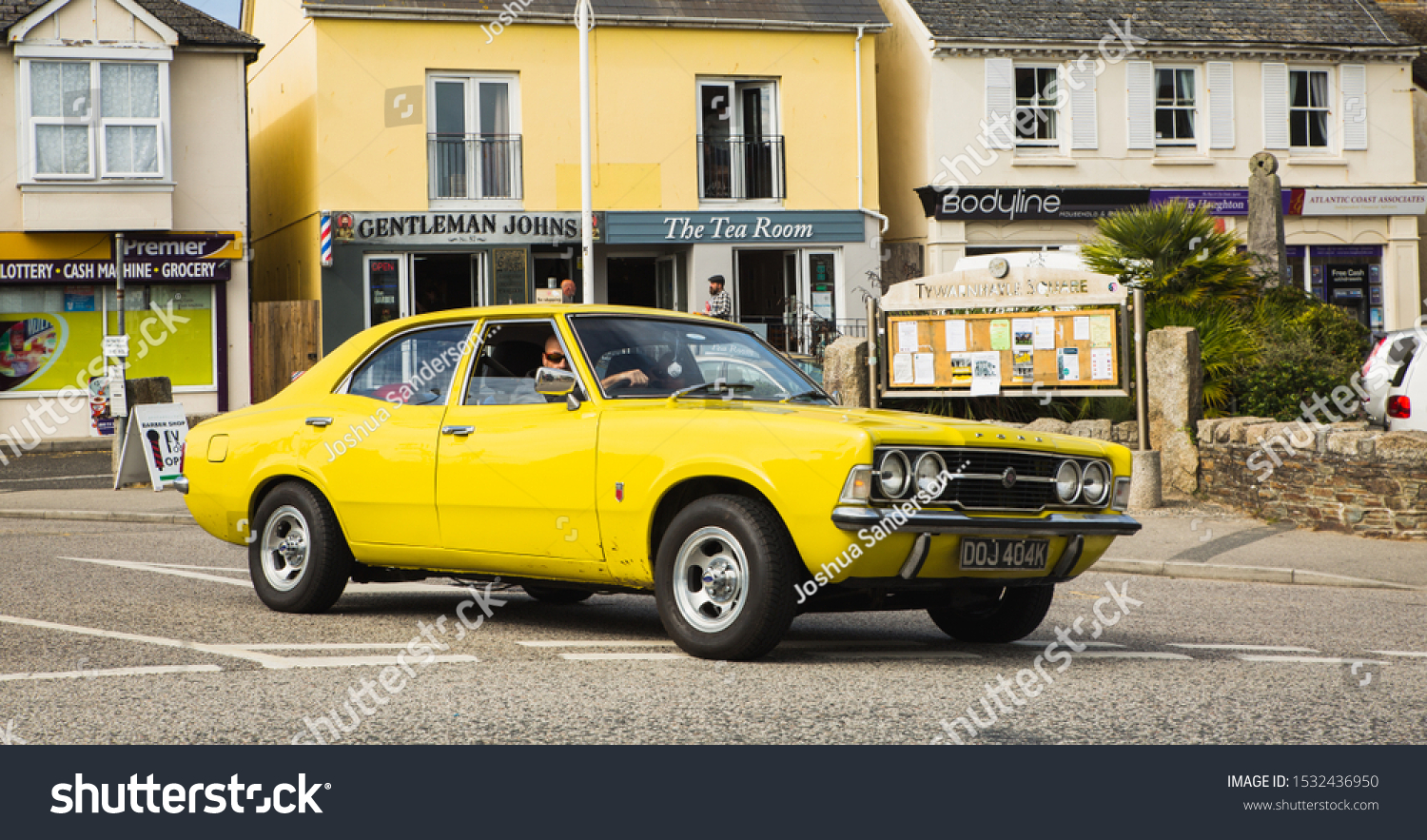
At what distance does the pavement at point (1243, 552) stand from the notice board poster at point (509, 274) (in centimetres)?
1315

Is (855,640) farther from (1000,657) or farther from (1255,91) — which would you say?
(1255,91)

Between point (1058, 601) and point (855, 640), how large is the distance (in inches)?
99.1

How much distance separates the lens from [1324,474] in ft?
44.5

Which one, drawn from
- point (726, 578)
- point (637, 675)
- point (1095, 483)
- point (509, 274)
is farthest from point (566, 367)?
point (509, 274)

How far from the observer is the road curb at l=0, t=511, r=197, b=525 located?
51.6 feet

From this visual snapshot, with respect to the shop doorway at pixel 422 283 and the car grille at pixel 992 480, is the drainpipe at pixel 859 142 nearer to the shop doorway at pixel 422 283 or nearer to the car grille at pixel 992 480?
the shop doorway at pixel 422 283

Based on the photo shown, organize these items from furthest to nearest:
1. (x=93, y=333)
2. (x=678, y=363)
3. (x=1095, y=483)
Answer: (x=93, y=333) < (x=678, y=363) < (x=1095, y=483)

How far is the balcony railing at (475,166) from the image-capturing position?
28.2 meters

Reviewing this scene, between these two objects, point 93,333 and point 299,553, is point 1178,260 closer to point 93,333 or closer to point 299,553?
point 299,553

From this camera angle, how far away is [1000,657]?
7.19 metres

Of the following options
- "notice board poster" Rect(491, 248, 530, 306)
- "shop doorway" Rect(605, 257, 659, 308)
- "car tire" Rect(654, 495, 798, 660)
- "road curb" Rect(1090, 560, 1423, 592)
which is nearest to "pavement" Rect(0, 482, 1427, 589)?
"road curb" Rect(1090, 560, 1423, 592)

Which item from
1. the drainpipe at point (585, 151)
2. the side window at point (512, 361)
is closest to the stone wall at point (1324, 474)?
the side window at point (512, 361)

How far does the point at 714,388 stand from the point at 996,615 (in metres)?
1.76
